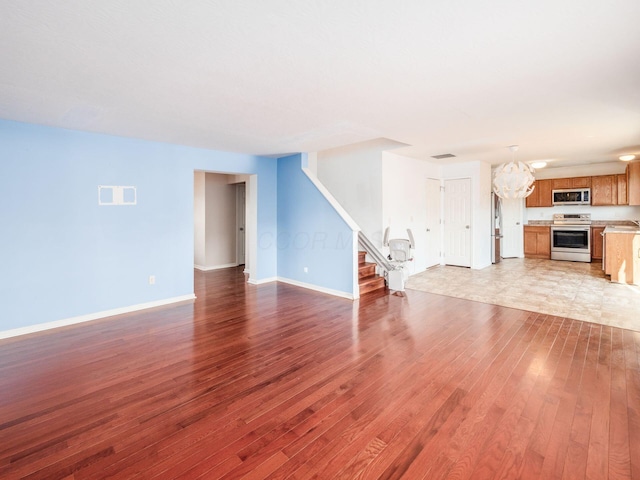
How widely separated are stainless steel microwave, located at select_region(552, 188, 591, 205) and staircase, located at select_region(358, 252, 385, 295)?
6027 millimetres

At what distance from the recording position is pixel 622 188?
7594 millimetres

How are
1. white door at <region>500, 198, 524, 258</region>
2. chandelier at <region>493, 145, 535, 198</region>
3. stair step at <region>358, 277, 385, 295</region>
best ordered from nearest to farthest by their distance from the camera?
chandelier at <region>493, 145, 535, 198</region> < stair step at <region>358, 277, 385, 295</region> < white door at <region>500, 198, 524, 258</region>

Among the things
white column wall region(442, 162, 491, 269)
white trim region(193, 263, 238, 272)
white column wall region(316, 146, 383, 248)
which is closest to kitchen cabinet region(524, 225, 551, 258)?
white column wall region(442, 162, 491, 269)

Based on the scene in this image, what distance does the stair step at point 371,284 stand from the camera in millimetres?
5444

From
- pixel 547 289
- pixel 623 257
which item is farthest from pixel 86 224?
pixel 623 257

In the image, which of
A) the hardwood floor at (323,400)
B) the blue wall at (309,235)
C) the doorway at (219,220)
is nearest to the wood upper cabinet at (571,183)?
the hardwood floor at (323,400)

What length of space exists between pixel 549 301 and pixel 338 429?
14.2ft

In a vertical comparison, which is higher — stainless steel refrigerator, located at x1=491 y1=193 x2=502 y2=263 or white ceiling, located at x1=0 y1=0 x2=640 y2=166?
white ceiling, located at x1=0 y1=0 x2=640 y2=166

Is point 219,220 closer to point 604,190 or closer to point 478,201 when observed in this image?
point 478,201

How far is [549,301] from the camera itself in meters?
4.79

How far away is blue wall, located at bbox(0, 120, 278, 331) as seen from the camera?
3646mm

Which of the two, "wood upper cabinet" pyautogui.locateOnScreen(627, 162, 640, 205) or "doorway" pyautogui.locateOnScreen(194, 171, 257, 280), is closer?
"wood upper cabinet" pyautogui.locateOnScreen(627, 162, 640, 205)

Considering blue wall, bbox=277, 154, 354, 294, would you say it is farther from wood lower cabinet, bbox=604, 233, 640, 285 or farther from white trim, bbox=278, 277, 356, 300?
wood lower cabinet, bbox=604, 233, 640, 285

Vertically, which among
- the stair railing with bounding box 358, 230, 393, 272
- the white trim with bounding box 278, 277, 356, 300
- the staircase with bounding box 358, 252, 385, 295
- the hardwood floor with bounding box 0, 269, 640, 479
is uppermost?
the stair railing with bounding box 358, 230, 393, 272
